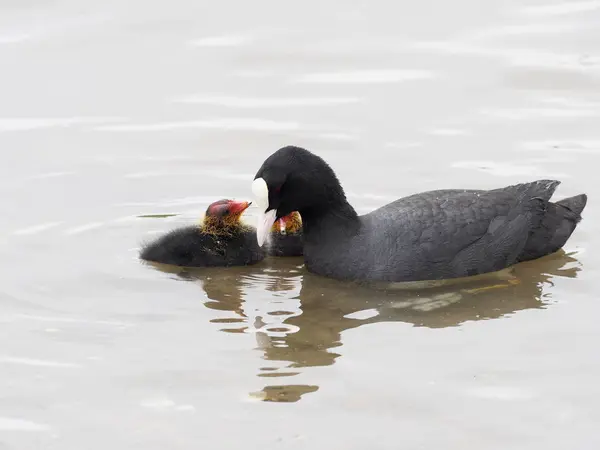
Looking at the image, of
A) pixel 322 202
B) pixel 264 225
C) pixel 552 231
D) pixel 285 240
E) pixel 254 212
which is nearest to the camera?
pixel 264 225

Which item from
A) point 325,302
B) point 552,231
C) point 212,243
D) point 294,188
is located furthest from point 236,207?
point 552,231

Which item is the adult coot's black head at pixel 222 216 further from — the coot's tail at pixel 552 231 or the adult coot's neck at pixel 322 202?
the coot's tail at pixel 552 231

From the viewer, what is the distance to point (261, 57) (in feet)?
36.1

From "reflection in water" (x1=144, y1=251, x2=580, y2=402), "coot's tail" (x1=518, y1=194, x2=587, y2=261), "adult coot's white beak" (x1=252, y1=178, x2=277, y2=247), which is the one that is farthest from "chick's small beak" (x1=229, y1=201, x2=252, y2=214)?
"coot's tail" (x1=518, y1=194, x2=587, y2=261)

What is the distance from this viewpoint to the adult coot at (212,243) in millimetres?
7371

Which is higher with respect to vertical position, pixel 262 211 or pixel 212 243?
pixel 262 211

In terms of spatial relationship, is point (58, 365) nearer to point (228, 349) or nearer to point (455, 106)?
point (228, 349)

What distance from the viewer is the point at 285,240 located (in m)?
7.71

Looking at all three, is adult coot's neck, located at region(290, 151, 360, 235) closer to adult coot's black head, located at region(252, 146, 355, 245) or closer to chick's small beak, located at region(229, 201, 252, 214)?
adult coot's black head, located at region(252, 146, 355, 245)

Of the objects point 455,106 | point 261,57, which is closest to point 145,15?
point 261,57

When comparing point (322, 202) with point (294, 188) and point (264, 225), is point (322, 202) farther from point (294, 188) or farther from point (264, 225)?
point (264, 225)

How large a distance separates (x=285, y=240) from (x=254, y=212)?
808mm

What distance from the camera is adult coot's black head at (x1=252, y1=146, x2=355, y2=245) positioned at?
23.2 feet

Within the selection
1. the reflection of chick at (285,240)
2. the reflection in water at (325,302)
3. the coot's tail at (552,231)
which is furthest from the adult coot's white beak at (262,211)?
the coot's tail at (552,231)
